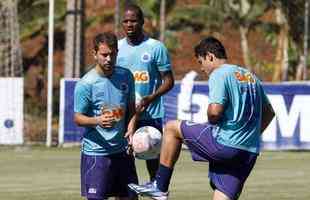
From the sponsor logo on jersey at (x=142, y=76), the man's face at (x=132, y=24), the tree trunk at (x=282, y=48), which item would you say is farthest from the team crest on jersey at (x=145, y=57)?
the tree trunk at (x=282, y=48)

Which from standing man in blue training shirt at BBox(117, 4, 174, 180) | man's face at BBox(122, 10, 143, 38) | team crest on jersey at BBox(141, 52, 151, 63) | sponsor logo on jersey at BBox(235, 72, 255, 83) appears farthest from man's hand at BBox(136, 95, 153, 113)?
sponsor logo on jersey at BBox(235, 72, 255, 83)

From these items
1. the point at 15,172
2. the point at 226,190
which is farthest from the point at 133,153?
the point at 15,172

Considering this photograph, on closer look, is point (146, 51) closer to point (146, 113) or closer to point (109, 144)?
point (146, 113)

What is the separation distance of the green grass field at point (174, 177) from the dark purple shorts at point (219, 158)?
14.9 feet

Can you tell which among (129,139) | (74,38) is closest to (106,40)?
(129,139)

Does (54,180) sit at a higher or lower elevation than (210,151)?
lower

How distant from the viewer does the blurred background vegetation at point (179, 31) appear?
89.9ft

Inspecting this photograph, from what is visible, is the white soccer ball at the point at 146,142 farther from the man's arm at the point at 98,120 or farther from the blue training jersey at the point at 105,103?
the man's arm at the point at 98,120

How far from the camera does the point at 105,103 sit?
1005cm

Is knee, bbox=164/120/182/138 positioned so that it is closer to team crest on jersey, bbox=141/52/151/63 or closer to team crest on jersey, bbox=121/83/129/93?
team crest on jersey, bbox=121/83/129/93

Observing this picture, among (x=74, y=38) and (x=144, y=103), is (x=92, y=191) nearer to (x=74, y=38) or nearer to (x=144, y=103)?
(x=144, y=103)

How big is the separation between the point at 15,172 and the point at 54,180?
174 cm

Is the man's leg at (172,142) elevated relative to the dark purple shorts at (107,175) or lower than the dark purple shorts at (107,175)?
elevated

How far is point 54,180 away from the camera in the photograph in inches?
663
